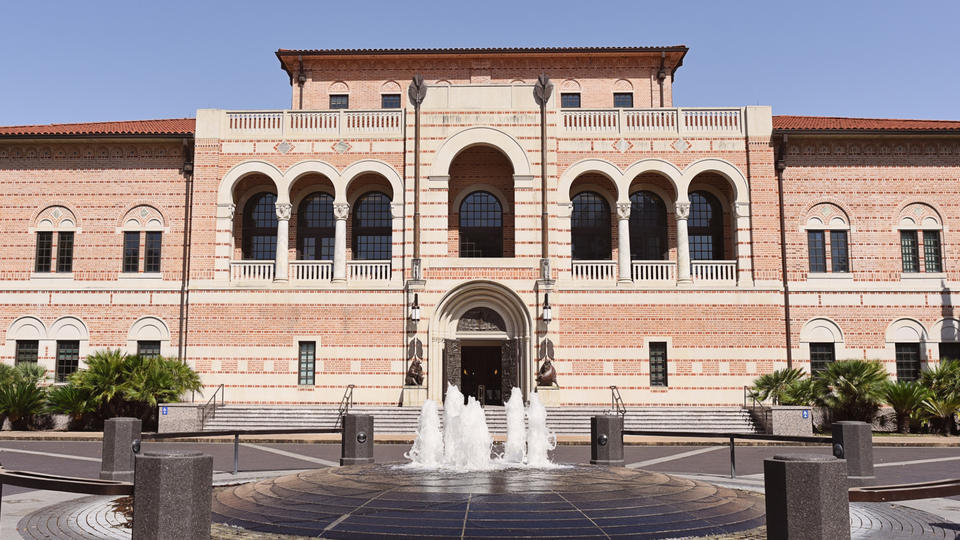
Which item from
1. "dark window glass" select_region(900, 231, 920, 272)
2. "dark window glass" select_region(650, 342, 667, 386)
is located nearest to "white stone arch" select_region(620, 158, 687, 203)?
"dark window glass" select_region(650, 342, 667, 386)

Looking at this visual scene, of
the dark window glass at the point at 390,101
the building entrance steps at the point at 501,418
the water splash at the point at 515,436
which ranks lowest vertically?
the building entrance steps at the point at 501,418

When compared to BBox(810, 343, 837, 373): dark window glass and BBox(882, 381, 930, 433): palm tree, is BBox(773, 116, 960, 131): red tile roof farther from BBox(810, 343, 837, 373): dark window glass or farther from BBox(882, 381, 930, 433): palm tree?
BBox(882, 381, 930, 433): palm tree

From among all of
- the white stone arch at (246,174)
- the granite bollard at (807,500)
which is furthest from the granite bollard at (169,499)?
the white stone arch at (246,174)

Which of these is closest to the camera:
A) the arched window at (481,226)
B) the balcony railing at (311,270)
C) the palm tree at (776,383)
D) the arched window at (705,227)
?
the palm tree at (776,383)

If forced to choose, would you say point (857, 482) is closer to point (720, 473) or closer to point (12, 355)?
point (720, 473)

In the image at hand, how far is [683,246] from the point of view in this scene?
97.2 feet

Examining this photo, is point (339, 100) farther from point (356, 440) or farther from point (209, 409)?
point (356, 440)

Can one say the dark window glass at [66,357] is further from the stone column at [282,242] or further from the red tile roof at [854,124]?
the red tile roof at [854,124]

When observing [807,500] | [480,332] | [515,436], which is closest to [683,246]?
[480,332]

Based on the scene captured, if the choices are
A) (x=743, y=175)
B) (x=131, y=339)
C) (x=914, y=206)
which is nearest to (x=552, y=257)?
(x=743, y=175)

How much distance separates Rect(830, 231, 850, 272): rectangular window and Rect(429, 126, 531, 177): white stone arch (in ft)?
37.8

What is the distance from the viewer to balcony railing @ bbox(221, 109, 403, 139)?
99.6 feet

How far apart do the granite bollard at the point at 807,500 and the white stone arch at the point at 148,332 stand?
26.3 metres

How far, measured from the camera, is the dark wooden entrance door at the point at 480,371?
31375mm
